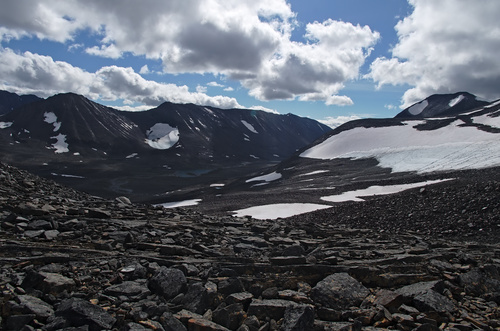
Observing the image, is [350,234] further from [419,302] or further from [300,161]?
[300,161]

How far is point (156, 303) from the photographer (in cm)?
721

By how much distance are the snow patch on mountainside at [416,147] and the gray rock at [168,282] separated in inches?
1960

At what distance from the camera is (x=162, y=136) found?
588 ft

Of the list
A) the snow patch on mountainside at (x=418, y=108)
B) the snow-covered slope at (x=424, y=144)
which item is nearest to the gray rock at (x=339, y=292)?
the snow-covered slope at (x=424, y=144)

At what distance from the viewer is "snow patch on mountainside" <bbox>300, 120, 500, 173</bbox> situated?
179 feet

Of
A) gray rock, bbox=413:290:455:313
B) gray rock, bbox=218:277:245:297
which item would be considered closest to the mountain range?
gray rock, bbox=413:290:455:313

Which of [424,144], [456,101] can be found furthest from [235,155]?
[424,144]

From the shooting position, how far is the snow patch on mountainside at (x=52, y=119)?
15664 centimetres

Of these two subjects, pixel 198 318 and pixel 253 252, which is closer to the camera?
pixel 198 318

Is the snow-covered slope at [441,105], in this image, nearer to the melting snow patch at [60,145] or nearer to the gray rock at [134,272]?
the melting snow patch at [60,145]

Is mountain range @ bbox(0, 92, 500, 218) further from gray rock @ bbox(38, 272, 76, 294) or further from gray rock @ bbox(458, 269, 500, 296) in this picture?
gray rock @ bbox(38, 272, 76, 294)

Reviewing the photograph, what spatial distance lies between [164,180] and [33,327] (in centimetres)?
9603

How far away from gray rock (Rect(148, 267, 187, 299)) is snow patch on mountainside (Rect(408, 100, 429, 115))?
185399 mm

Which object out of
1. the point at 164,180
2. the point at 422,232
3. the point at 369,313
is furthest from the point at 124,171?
the point at 369,313
